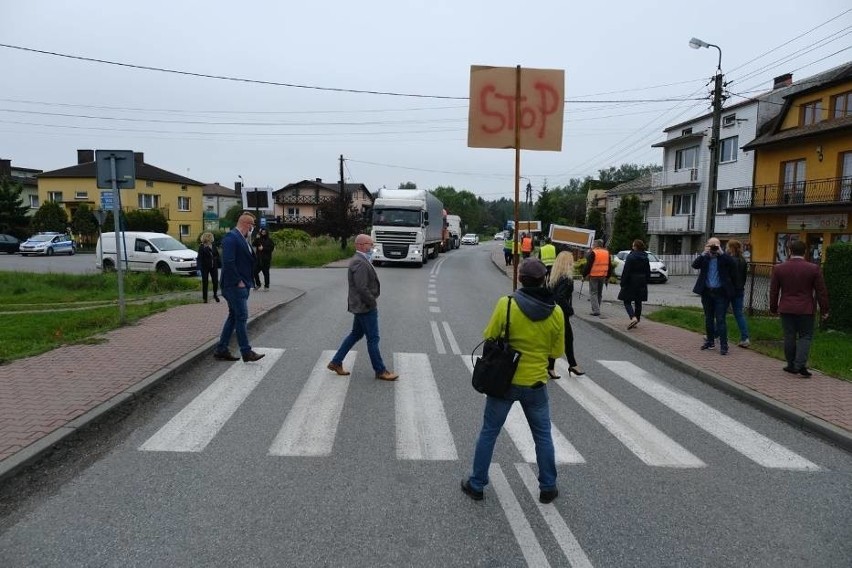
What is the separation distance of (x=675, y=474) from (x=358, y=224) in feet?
138

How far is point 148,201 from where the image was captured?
203 ft

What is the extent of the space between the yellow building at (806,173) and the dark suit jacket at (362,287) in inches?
1030

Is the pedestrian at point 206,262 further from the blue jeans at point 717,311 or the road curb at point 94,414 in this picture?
the blue jeans at point 717,311

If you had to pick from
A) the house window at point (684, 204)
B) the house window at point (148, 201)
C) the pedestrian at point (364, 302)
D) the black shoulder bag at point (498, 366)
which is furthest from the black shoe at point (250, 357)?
the house window at point (148, 201)

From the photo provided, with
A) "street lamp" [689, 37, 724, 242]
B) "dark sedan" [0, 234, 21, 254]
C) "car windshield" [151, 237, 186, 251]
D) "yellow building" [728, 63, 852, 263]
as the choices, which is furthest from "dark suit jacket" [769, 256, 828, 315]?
"dark sedan" [0, 234, 21, 254]

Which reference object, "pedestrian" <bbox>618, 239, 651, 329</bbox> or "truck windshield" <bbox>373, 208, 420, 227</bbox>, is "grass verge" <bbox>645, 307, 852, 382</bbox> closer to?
"pedestrian" <bbox>618, 239, 651, 329</bbox>

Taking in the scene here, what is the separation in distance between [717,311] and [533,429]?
6525 millimetres

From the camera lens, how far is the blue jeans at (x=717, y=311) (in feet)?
30.4

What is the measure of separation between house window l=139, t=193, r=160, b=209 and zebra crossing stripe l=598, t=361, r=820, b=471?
6221 centimetres

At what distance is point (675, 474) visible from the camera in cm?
473

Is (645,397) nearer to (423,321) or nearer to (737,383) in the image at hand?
(737,383)

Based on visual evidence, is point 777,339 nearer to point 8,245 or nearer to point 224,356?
point 224,356

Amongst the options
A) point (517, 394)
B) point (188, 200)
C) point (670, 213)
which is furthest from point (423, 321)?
point (188, 200)

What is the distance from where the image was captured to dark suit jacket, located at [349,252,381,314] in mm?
7277
